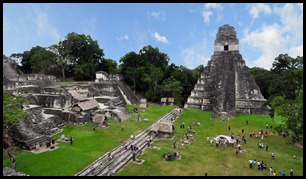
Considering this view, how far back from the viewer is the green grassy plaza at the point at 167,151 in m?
12.6

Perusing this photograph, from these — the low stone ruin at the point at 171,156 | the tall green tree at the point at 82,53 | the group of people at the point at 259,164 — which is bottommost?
the group of people at the point at 259,164

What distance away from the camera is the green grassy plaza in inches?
496

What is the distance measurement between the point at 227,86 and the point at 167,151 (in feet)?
58.6

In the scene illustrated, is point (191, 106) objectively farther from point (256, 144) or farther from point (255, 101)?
point (256, 144)

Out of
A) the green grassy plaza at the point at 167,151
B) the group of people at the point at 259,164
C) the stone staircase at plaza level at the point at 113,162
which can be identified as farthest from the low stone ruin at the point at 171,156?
the group of people at the point at 259,164

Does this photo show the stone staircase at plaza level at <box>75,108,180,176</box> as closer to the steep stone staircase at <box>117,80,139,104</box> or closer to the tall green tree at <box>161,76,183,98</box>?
the tall green tree at <box>161,76,183,98</box>

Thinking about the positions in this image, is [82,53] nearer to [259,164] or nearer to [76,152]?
[76,152]

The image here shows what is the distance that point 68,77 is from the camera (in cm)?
4191

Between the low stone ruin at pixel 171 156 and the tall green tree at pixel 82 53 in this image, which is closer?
the low stone ruin at pixel 171 156

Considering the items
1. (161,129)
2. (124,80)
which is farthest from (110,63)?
(161,129)

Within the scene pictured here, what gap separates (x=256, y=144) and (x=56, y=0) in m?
16.5

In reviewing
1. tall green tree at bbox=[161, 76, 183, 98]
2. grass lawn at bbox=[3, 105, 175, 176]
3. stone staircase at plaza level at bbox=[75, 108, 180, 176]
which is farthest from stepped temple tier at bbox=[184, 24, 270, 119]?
stone staircase at plaza level at bbox=[75, 108, 180, 176]

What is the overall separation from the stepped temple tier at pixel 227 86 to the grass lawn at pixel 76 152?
11.3m

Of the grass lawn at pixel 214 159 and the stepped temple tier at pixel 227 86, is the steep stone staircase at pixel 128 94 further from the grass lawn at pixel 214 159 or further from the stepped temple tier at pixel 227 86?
the grass lawn at pixel 214 159
